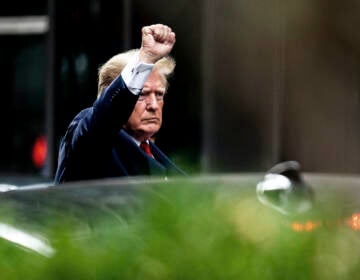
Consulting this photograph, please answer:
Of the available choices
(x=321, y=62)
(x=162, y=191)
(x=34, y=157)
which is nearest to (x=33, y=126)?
(x=34, y=157)

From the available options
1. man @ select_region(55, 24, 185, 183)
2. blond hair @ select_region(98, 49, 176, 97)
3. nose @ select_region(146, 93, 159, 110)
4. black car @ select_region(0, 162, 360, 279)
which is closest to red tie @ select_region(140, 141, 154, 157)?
man @ select_region(55, 24, 185, 183)

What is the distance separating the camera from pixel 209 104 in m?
12.9

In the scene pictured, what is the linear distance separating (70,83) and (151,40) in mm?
9809

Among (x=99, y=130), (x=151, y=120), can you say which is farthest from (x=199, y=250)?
(x=151, y=120)

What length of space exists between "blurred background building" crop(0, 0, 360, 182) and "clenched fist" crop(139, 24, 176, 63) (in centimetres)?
831

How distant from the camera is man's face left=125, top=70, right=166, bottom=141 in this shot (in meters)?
3.87

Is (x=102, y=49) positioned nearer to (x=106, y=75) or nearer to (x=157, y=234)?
(x=106, y=75)

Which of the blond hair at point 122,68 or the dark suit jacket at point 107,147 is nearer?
the dark suit jacket at point 107,147

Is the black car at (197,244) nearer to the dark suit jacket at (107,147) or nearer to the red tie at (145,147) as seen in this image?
the dark suit jacket at (107,147)

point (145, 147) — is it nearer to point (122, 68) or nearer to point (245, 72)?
point (122, 68)

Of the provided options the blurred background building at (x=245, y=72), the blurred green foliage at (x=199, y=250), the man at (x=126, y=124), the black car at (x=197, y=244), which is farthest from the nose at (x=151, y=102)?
the blurred background building at (x=245, y=72)

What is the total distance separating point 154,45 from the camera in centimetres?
385

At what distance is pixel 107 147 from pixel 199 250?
199 centimetres

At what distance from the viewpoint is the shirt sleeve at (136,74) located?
3.75 meters
